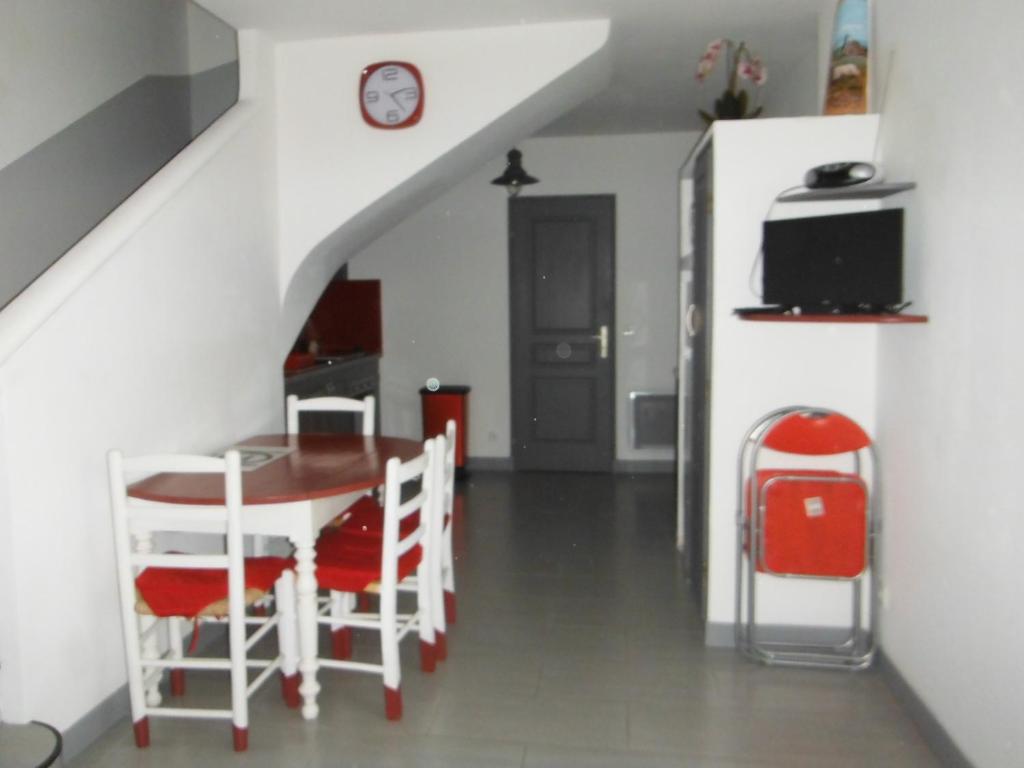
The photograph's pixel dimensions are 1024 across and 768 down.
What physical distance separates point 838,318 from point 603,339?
3.80 meters

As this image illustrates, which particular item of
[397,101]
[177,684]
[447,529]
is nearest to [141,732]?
[177,684]

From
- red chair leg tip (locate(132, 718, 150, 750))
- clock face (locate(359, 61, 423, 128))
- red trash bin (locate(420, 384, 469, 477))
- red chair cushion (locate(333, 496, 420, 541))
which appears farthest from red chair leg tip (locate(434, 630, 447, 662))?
red trash bin (locate(420, 384, 469, 477))

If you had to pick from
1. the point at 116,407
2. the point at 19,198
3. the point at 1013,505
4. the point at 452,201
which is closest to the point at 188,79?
the point at 19,198

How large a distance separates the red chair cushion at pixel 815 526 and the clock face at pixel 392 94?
231 centimetres

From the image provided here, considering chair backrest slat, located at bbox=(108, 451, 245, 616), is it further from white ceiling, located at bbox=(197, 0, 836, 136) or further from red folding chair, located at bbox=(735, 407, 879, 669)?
white ceiling, located at bbox=(197, 0, 836, 136)

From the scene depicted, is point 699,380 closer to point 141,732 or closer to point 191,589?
point 191,589

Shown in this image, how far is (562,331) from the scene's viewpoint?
6613 mm

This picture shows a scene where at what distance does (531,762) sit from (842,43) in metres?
2.82

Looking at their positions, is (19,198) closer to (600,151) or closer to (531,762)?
(531,762)

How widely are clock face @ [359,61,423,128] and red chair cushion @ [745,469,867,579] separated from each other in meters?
2.31

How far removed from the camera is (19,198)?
3.43 metres

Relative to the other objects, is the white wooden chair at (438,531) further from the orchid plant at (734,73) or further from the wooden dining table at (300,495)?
the orchid plant at (734,73)

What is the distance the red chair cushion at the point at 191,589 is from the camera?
100 inches

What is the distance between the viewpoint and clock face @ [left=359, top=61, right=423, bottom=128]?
3.87 m
